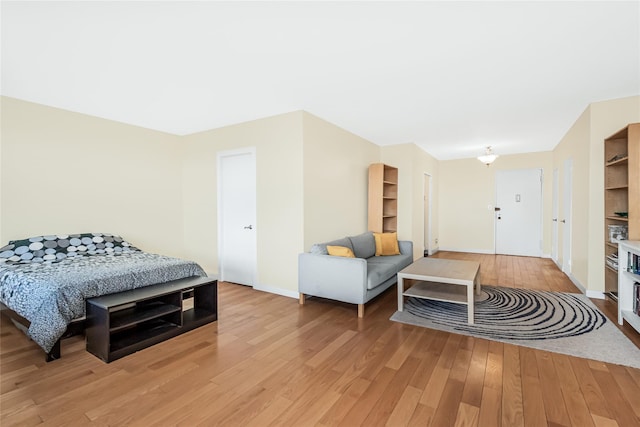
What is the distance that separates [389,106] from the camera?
3639 mm

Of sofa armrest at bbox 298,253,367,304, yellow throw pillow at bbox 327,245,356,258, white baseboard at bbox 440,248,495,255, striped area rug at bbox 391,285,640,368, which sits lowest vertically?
striped area rug at bbox 391,285,640,368

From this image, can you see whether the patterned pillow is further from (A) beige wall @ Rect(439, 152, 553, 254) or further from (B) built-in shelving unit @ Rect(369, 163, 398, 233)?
(A) beige wall @ Rect(439, 152, 553, 254)

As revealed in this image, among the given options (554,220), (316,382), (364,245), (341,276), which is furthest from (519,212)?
(316,382)

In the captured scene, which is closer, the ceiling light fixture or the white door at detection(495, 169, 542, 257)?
the ceiling light fixture

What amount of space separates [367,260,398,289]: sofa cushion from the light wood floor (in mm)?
553

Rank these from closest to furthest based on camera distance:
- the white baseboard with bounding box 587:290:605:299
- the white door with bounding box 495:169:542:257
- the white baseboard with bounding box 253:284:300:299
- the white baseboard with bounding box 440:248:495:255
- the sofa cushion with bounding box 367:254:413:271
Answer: the white baseboard with bounding box 587:290:605:299, the white baseboard with bounding box 253:284:300:299, the sofa cushion with bounding box 367:254:413:271, the white door with bounding box 495:169:542:257, the white baseboard with bounding box 440:248:495:255

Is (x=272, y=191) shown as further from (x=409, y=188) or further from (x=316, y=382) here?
(x=409, y=188)

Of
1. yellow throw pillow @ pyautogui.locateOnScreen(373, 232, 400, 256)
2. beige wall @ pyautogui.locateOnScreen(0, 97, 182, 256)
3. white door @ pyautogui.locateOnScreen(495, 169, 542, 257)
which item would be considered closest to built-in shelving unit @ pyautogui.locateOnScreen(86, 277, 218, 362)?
beige wall @ pyautogui.locateOnScreen(0, 97, 182, 256)

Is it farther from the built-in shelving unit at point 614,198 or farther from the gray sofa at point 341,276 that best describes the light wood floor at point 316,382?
the built-in shelving unit at point 614,198

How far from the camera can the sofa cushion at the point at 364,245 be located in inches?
169

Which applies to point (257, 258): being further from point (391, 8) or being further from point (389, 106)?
point (391, 8)

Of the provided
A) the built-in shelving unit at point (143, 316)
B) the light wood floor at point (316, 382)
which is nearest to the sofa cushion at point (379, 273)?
the light wood floor at point (316, 382)

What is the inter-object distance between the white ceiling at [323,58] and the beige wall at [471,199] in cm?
325

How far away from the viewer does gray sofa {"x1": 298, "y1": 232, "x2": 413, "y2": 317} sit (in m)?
3.11
